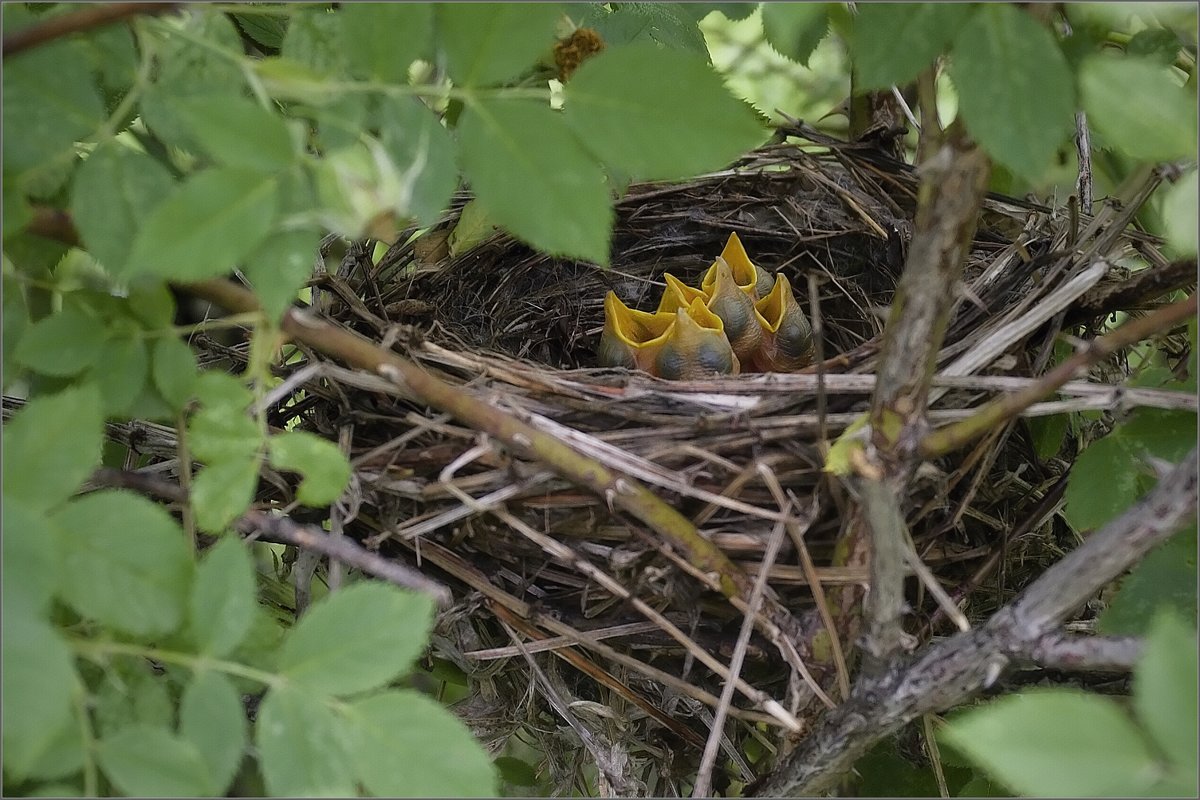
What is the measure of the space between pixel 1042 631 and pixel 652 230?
122cm

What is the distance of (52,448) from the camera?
64cm

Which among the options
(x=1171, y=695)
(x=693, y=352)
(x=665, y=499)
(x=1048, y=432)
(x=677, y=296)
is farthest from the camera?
(x=677, y=296)

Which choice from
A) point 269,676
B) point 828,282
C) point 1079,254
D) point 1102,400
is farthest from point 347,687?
point 828,282

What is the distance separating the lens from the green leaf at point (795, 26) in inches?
27.6

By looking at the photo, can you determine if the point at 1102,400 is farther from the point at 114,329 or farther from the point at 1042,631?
the point at 114,329

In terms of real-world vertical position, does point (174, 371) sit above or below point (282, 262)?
below

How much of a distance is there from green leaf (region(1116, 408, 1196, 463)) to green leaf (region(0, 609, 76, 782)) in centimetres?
82

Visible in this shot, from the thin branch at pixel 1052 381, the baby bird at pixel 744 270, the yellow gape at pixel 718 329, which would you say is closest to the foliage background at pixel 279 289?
the thin branch at pixel 1052 381

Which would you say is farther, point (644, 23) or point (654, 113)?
point (644, 23)

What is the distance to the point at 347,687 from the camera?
2.10 feet

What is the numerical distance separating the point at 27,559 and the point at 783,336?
47.3 inches

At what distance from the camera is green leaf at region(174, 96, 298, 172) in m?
0.62

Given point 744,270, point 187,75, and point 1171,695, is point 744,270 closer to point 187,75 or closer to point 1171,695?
point 187,75

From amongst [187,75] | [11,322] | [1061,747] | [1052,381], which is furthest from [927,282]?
[11,322]
